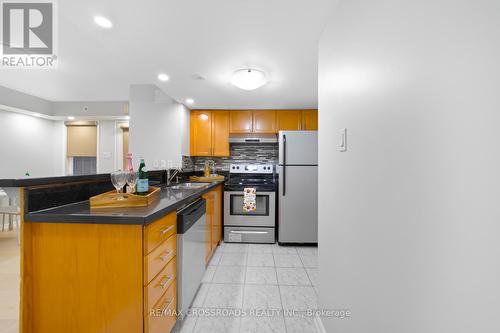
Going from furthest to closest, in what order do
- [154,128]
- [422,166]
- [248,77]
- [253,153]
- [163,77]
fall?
[253,153] → [154,128] → [163,77] → [248,77] → [422,166]

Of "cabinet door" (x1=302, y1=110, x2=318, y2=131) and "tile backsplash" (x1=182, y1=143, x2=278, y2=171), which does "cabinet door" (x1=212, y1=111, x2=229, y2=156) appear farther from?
"cabinet door" (x1=302, y1=110, x2=318, y2=131)

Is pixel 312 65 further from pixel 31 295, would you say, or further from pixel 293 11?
pixel 31 295

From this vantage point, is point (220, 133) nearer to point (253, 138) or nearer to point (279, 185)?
point (253, 138)

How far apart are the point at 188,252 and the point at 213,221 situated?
1.13 m

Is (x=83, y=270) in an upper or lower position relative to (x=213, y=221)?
upper

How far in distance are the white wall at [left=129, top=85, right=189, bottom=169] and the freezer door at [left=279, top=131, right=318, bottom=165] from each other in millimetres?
1576

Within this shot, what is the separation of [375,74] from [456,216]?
603mm

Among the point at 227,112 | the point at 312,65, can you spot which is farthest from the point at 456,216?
the point at 227,112

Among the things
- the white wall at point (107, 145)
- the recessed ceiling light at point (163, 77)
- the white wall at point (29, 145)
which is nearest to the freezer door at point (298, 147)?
the recessed ceiling light at point (163, 77)

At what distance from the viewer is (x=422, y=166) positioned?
0.61 m

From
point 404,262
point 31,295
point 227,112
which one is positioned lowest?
point 31,295

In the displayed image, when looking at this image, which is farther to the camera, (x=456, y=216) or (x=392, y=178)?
(x=392, y=178)

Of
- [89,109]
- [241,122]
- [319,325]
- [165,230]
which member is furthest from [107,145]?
[319,325]

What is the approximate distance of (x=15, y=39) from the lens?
1.97 metres
